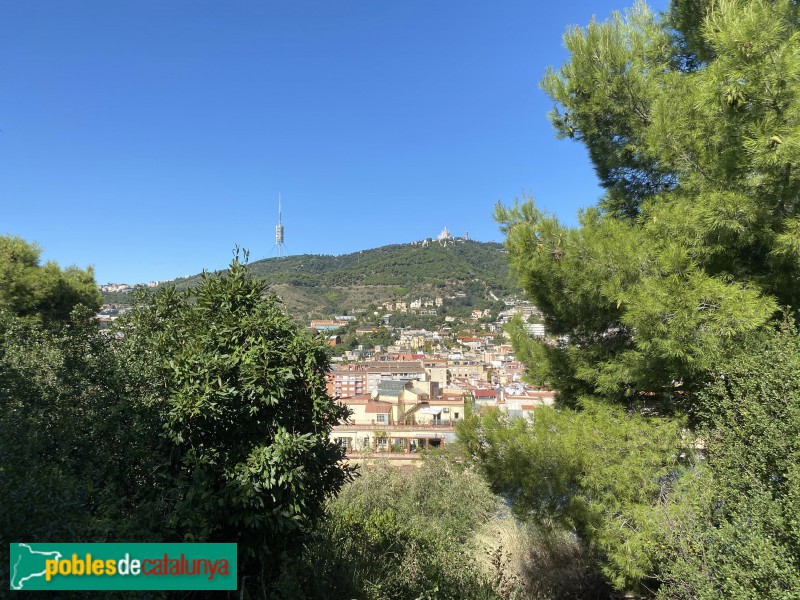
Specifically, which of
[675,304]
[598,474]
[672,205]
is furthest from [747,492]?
[672,205]

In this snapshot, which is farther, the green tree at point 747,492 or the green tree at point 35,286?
the green tree at point 35,286

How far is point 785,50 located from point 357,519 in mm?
5599

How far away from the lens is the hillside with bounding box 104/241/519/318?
88.5m

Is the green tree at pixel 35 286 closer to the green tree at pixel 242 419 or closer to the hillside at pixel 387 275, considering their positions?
the green tree at pixel 242 419

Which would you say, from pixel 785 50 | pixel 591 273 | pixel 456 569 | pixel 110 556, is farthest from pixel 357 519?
pixel 785 50

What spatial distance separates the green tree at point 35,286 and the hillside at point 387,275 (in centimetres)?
6734

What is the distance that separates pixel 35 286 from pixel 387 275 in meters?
93.8

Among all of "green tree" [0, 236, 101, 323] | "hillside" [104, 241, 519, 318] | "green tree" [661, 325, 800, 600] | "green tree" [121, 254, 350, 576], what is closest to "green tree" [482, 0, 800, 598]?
"green tree" [661, 325, 800, 600]

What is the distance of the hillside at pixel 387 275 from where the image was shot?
290 feet

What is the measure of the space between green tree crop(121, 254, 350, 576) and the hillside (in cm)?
7513

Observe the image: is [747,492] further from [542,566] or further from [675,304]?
[542,566]

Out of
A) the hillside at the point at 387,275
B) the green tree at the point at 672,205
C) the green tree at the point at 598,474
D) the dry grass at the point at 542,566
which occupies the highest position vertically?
the hillside at the point at 387,275

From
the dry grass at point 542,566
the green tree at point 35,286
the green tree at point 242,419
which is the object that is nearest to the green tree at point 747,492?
the dry grass at point 542,566

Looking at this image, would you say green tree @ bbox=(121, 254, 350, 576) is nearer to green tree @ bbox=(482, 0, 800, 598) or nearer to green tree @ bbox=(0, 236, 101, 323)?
green tree @ bbox=(482, 0, 800, 598)
